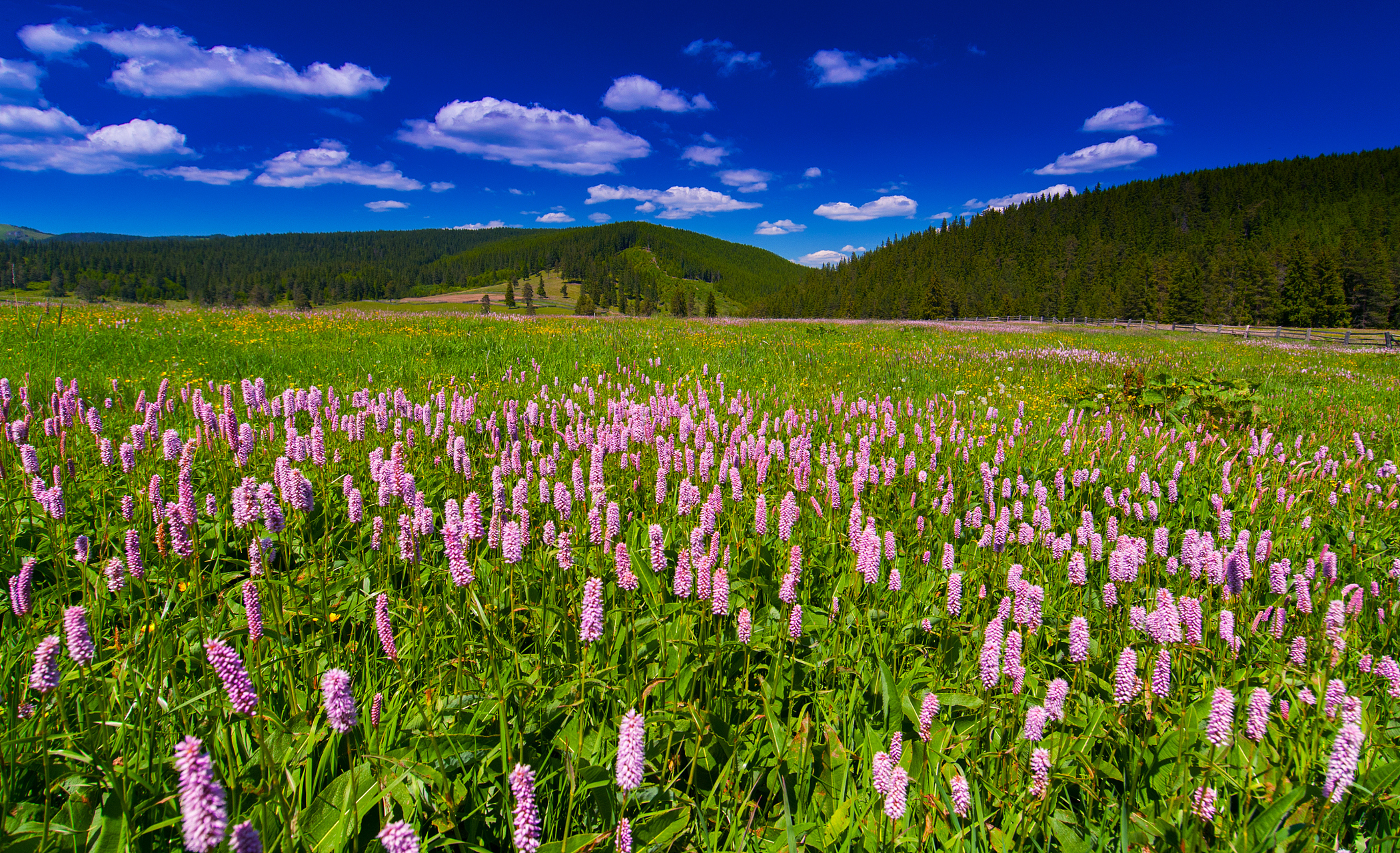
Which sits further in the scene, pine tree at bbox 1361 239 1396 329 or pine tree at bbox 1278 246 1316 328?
pine tree at bbox 1361 239 1396 329

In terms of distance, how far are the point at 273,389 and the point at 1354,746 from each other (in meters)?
9.41

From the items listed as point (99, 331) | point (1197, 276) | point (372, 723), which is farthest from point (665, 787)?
point (1197, 276)

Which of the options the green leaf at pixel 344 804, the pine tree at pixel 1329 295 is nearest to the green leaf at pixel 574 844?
the green leaf at pixel 344 804

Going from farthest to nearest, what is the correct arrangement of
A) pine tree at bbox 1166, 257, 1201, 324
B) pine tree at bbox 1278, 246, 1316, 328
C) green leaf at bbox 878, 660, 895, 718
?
pine tree at bbox 1166, 257, 1201, 324 → pine tree at bbox 1278, 246, 1316, 328 → green leaf at bbox 878, 660, 895, 718

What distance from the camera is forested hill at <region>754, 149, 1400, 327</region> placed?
9106 centimetres

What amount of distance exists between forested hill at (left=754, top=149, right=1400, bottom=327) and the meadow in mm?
119222

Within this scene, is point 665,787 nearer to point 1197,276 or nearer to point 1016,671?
point 1016,671

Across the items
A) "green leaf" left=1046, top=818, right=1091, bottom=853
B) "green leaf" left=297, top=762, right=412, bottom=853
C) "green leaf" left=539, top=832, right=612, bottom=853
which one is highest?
"green leaf" left=297, top=762, right=412, bottom=853

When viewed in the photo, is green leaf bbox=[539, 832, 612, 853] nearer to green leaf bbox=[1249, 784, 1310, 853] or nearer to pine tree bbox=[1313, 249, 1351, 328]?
green leaf bbox=[1249, 784, 1310, 853]

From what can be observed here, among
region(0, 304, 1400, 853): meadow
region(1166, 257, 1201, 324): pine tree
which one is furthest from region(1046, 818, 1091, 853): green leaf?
region(1166, 257, 1201, 324): pine tree

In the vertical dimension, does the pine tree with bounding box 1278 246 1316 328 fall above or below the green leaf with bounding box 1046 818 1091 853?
above

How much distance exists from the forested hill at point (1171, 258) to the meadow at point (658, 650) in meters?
119

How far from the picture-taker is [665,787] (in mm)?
1789

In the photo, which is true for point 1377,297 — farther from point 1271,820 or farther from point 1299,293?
point 1271,820
